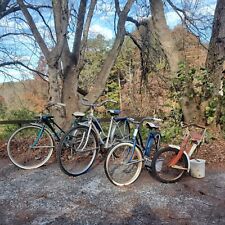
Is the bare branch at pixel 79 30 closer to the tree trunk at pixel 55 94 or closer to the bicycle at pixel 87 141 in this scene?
the tree trunk at pixel 55 94

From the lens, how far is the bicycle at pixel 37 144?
12.9 ft

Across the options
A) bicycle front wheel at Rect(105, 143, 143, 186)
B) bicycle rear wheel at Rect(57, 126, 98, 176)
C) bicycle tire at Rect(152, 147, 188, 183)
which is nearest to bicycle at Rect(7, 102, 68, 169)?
bicycle rear wheel at Rect(57, 126, 98, 176)

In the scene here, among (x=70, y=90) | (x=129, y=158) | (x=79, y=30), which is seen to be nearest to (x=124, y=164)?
(x=129, y=158)

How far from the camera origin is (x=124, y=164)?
345 centimetres

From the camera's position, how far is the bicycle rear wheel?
12.0 ft

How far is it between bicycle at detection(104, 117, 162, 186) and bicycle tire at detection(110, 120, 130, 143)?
1.37 ft

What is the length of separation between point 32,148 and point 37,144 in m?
0.11

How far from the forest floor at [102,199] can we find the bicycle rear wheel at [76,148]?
13cm

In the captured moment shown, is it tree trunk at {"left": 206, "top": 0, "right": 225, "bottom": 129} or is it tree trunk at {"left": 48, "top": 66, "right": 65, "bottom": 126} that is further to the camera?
tree trunk at {"left": 206, "top": 0, "right": 225, "bottom": 129}

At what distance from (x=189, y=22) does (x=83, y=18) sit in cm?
322

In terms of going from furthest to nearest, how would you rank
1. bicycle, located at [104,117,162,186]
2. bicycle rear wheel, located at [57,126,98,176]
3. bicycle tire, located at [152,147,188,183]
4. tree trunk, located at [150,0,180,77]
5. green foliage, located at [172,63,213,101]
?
tree trunk, located at [150,0,180,77]
green foliage, located at [172,63,213,101]
bicycle rear wheel, located at [57,126,98,176]
bicycle tire, located at [152,147,188,183]
bicycle, located at [104,117,162,186]

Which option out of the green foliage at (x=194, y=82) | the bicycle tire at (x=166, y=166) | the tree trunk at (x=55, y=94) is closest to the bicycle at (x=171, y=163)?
the bicycle tire at (x=166, y=166)

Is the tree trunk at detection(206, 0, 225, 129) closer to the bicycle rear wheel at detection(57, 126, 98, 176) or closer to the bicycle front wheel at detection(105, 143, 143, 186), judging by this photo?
the bicycle front wheel at detection(105, 143, 143, 186)

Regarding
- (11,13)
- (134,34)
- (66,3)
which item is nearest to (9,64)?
(11,13)
